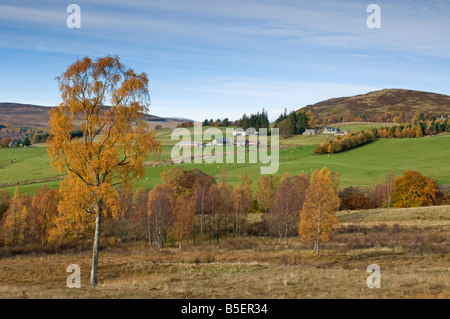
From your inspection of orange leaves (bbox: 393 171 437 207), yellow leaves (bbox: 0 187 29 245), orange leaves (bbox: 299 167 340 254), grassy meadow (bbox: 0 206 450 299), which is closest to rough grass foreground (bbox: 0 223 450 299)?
grassy meadow (bbox: 0 206 450 299)

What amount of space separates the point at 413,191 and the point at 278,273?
75.8 metres

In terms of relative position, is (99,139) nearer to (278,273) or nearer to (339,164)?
(278,273)

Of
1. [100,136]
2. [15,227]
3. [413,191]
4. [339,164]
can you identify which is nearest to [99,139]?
[100,136]

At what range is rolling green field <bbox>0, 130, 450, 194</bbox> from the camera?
332 feet

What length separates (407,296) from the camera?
49.9 feet

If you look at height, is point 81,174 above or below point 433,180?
above

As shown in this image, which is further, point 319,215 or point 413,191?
point 413,191

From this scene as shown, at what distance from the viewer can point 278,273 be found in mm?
24359

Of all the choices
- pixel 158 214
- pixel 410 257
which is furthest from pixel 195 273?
pixel 158 214

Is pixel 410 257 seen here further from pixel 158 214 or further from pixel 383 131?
pixel 383 131

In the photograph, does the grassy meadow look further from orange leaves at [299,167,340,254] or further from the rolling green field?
the rolling green field

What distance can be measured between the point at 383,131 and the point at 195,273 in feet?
508
